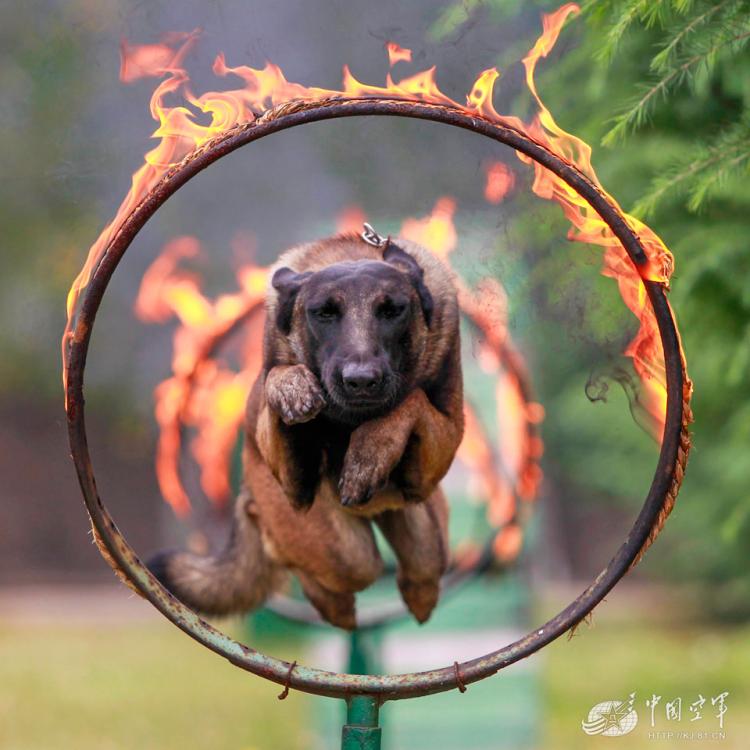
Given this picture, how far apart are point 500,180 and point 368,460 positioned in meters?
1.18

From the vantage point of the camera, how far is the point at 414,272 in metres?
3.22

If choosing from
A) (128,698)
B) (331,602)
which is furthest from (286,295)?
(128,698)

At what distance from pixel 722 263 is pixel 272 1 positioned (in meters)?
2.04

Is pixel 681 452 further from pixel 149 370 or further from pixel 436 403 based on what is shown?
pixel 149 370

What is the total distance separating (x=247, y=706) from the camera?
855 centimetres

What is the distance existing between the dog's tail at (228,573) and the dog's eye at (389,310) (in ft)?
4.79

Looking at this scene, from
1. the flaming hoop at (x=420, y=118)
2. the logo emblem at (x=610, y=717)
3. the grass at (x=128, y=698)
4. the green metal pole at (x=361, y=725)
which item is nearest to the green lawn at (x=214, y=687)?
the grass at (x=128, y=698)

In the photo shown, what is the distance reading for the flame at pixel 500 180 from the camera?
3.69m

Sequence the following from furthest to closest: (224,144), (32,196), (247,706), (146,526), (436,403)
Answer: (146,526) → (32,196) → (247,706) → (436,403) → (224,144)

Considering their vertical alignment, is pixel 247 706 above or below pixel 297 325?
above

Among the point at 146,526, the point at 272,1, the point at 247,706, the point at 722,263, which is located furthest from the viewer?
the point at 146,526

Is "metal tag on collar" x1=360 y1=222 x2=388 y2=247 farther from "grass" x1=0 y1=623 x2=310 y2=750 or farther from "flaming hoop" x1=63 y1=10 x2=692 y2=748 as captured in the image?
"grass" x1=0 y1=623 x2=310 y2=750

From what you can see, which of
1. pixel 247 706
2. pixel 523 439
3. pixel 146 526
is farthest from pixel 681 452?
pixel 146 526

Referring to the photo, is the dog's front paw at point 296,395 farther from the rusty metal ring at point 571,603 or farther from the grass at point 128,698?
the grass at point 128,698
